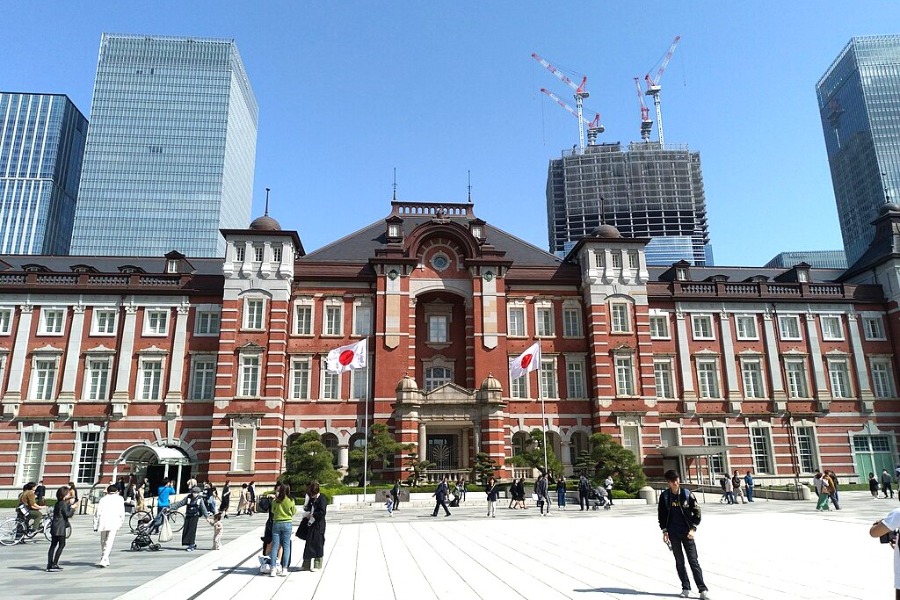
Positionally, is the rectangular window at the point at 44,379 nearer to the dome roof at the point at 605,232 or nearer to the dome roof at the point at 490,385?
the dome roof at the point at 490,385

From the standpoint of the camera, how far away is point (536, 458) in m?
32.5

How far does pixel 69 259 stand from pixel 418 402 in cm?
2628

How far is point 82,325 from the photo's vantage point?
3553 centimetres

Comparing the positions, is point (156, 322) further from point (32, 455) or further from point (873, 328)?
point (873, 328)

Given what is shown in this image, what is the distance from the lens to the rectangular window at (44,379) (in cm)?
3431

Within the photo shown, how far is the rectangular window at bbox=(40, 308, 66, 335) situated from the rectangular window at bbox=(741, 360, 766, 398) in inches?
1680

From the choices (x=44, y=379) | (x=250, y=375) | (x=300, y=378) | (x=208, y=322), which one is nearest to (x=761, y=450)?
(x=300, y=378)

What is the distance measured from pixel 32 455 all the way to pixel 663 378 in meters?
37.8

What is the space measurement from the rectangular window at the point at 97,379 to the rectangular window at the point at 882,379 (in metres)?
48.3

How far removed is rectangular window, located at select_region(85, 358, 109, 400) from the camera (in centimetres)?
3456

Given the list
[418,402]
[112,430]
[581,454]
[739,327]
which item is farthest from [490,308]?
[112,430]

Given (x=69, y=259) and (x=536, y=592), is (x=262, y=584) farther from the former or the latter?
(x=69, y=259)

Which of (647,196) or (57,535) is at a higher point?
(647,196)

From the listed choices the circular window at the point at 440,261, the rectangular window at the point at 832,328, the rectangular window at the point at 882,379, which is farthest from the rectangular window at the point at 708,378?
the circular window at the point at 440,261
